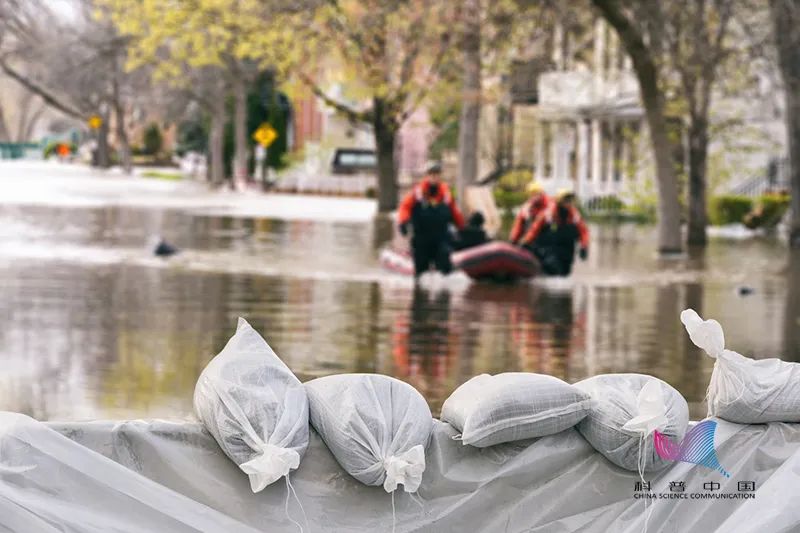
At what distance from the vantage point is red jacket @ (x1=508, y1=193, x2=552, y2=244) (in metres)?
23.8

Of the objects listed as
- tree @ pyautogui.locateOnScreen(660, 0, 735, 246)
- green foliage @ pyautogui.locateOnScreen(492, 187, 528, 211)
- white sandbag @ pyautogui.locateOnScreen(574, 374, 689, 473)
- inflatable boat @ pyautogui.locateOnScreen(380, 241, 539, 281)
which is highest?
tree @ pyautogui.locateOnScreen(660, 0, 735, 246)

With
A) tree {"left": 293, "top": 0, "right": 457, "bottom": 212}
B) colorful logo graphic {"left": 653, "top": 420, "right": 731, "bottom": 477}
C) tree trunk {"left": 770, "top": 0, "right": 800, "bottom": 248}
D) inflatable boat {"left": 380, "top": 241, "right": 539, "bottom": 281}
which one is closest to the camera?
colorful logo graphic {"left": 653, "top": 420, "right": 731, "bottom": 477}

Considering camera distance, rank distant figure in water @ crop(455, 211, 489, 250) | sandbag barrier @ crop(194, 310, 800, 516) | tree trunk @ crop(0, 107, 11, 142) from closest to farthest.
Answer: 1. sandbag barrier @ crop(194, 310, 800, 516)
2. distant figure in water @ crop(455, 211, 489, 250)
3. tree trunk @ crop(0, 107, 11, 142)

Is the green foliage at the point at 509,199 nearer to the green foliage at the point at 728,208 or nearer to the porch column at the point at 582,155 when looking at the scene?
the porch column at the point at 582,155

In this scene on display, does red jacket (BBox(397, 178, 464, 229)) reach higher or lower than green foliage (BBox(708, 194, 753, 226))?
higher

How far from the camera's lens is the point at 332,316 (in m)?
17.5

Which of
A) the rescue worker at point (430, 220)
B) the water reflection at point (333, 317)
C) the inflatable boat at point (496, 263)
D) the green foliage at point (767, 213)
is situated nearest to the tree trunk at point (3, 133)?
the green foliage at point (767, 213)

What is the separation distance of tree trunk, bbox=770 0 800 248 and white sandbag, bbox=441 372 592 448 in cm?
2673

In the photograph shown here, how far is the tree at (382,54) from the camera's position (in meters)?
35.9

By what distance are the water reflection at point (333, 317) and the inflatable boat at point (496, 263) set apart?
40cm

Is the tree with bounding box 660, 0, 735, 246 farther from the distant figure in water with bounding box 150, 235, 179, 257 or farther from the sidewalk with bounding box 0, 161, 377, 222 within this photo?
the sidewalk with bounding box 0, 161, 377, 222

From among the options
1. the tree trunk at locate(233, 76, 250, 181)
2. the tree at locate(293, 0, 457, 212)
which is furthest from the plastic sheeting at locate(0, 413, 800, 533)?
the tree trunk at locate(233, 76, 250, 181)

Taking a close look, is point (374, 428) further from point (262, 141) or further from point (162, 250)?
point (262, 141)

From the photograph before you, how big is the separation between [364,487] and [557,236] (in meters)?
18.3
